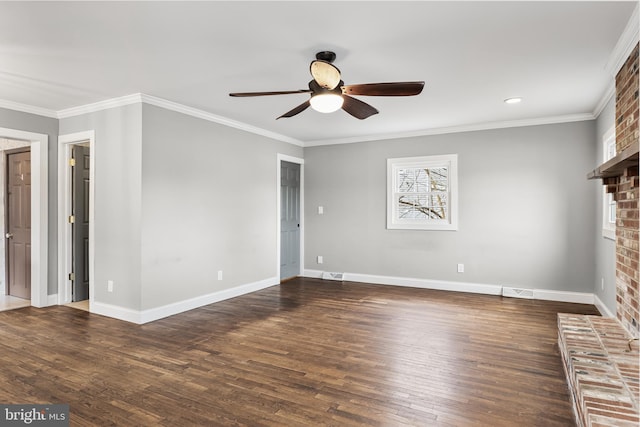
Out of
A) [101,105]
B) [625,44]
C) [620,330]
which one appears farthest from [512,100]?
[101,105]

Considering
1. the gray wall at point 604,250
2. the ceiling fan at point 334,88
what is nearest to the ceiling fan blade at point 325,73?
the ceiling fan at point 334,88

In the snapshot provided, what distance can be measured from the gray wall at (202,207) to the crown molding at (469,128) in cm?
118

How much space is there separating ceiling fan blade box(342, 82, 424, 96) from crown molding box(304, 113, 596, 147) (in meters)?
3.10

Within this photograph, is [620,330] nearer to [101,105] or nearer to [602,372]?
[602,372]

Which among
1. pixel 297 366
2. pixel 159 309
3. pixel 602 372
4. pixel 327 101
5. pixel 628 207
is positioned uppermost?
pixel 327 101

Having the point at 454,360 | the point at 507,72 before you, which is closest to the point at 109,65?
the point at 507,72

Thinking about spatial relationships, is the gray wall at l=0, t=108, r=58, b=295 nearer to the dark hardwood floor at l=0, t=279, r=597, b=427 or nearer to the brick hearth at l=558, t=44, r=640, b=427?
the dark hardwood floor at l=0, t=279, r=597, b=427

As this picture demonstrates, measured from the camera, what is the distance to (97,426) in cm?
212

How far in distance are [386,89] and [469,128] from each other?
10.6 ft

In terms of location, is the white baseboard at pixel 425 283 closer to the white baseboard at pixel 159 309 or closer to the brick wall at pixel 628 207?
the white baseboard at pixel 159 309

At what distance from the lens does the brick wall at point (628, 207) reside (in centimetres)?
261

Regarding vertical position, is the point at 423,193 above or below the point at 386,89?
below

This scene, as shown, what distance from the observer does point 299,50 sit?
2.88m

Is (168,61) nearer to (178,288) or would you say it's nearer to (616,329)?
(178,288)
